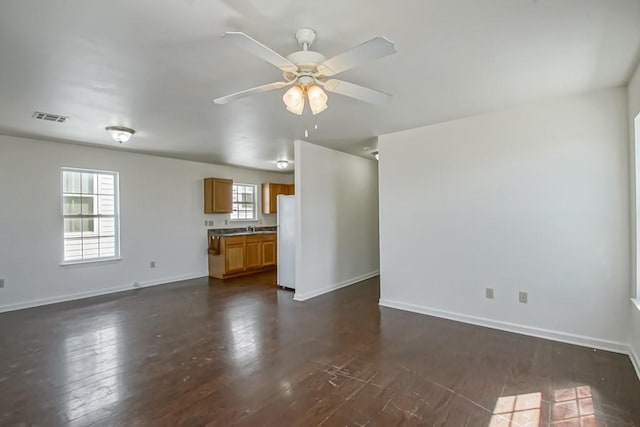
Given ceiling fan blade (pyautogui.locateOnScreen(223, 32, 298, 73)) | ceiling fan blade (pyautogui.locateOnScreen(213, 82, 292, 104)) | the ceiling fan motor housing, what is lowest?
ceiling fan blade (pyautogui.locateOnScreen(213, 82, 292, 104))

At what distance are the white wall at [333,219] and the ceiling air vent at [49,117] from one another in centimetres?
284

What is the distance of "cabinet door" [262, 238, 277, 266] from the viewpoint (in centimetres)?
736

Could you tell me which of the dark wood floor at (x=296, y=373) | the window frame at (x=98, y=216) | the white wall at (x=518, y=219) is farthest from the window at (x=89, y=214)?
the white wall at (x=518, y=219)

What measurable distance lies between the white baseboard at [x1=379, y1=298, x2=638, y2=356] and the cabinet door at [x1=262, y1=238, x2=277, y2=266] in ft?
12.1

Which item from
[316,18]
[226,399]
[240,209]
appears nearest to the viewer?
[316,18]

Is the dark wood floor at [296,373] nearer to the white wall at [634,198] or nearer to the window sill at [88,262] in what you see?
the white wall at [634,198]

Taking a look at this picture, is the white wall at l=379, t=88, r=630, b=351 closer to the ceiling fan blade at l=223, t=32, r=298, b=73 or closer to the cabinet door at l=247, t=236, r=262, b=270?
the ceiling fan blade at l=223, t=32, r=298, b=73

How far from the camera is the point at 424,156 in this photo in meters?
4.09

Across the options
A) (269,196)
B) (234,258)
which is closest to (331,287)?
(234,258)

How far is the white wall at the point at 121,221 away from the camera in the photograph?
176 inches

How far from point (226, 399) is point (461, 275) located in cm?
286

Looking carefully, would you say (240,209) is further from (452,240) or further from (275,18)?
(275,18)

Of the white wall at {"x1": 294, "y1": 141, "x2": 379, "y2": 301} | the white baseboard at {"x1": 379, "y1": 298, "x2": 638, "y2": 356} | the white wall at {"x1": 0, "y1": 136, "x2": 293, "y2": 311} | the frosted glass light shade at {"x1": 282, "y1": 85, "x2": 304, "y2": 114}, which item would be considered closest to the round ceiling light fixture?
the white wall at {"x1": 0, "y1": 136, "x2": 293, "y2": 311}

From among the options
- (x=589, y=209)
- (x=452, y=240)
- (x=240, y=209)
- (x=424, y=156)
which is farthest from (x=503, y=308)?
(x=240, y=209)
